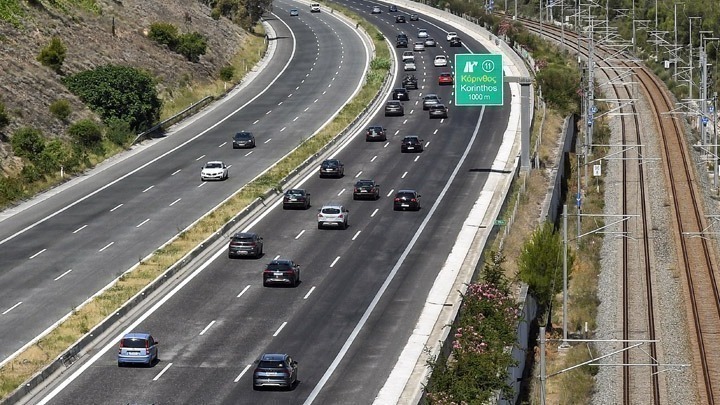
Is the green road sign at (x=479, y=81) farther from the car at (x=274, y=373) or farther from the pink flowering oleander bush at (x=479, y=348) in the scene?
the car at (x=274, y=373)

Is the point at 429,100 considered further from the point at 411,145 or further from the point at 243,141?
the point at 243,141

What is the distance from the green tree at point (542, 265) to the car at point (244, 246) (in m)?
13.5

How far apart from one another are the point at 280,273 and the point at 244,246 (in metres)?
5.95

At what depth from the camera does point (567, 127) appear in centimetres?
10994

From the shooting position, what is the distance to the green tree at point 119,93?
347ft

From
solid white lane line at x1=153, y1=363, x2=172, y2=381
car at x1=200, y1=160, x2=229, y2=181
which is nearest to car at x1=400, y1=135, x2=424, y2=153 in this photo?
car at x1=200, y1=160, x2=229, y2=181

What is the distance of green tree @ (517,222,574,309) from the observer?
66812 mm

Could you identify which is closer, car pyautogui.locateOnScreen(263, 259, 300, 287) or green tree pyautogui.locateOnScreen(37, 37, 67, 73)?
car pyautogui.locateOnScreen(263, 259, 300, 287)

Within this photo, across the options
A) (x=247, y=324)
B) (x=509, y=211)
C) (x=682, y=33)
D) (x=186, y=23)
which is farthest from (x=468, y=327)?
(x=682, y=33)

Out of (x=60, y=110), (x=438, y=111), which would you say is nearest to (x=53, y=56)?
(x=60, y=110)

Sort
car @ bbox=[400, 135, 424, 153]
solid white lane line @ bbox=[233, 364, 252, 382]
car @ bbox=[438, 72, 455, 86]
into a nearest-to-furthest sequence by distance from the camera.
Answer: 1. solid white lane line @ bbox=[233, 364, 252, 382]
2. car @ bbox=[400, 135, 424, 153]
3. car @ bbox=[438, 72, 455, 86]

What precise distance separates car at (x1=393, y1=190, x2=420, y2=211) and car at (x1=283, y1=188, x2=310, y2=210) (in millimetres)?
5370

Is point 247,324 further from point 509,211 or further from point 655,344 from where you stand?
point 509,211

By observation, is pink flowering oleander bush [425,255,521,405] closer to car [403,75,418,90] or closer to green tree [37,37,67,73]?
green tree [37,37,67,73]
